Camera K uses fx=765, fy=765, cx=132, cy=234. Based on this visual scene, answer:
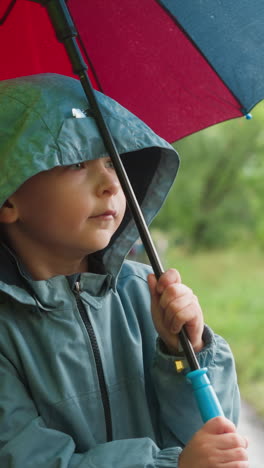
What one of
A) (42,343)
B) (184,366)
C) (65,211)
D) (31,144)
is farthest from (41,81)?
(184,366)

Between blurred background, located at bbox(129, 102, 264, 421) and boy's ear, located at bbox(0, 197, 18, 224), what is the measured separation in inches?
161

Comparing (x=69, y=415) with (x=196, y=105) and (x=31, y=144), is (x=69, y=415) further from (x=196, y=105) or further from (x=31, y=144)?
(x=196, y=105)

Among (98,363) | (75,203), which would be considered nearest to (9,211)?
(75,203)

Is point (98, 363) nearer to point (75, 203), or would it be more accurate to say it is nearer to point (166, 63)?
point (75, 203)

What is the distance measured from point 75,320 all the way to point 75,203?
261 mm

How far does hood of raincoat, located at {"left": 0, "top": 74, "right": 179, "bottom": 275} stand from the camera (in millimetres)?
1584

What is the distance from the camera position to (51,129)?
1604mm

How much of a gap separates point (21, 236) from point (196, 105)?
604 mm

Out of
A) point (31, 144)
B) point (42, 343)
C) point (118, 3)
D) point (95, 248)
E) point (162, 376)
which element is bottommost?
point (162, 376)

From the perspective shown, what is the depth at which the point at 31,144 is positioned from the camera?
1592 mm

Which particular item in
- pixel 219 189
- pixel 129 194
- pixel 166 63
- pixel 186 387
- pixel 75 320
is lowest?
pixel 219 189

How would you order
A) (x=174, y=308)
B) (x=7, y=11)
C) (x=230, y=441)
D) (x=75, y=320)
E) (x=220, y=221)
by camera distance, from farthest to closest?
1. (x=220, y=221)
2. (x=7, y=11)
3. (x=75, y=320)
4. (x=174, y=308)
5. (x=230, y=441)

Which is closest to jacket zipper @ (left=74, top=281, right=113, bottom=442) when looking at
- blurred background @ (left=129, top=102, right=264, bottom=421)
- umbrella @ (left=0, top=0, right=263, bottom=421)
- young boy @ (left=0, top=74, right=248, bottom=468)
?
young boy @ (left=0, top=74, right=248, bottom=468)

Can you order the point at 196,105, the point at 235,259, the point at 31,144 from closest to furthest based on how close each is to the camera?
the point at 31,144 → the point at 196,105 → the point at 235,259
